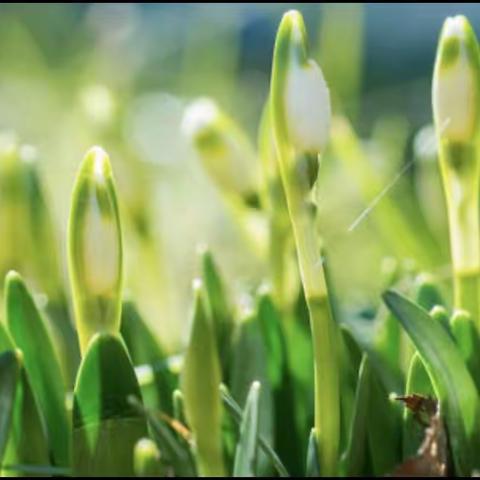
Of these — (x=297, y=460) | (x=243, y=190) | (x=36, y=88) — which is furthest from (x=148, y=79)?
(x=297, y=460)

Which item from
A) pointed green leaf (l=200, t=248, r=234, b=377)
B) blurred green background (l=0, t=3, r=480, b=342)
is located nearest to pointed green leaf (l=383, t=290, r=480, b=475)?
pointed green leaf (l=200, t=248, r=234, b=377)

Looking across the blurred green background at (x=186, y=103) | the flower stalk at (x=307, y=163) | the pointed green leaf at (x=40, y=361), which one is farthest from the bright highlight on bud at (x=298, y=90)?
the blurred green background at (x=186, y=103)

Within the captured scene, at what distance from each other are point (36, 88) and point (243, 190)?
38.4 inches

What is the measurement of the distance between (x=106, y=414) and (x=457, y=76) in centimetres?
16

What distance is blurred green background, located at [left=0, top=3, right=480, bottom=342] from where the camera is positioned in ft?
2.63

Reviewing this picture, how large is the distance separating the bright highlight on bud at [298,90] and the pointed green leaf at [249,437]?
8 cm

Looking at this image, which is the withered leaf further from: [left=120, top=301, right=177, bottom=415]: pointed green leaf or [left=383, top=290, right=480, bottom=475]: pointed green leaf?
[left=120, top=301, right=177, bottom=415]: pointed green leaf

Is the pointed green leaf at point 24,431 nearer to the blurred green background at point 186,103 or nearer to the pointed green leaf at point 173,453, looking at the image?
the pointed green leaf at point 173,453

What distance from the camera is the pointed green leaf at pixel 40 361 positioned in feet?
1.46

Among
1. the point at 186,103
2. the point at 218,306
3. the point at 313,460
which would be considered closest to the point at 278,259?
the point at 218,306

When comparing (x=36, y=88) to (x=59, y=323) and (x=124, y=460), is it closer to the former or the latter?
(x=59, y=323)

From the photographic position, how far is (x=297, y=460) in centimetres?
49

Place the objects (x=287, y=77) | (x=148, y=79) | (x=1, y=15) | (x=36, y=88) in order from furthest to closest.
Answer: (x=1, y=15)
(x=148, y=79)
(x=36, y=88)
(x=287, y=77)

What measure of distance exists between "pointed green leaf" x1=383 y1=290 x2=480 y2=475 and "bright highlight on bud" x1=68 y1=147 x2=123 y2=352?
88 mm
